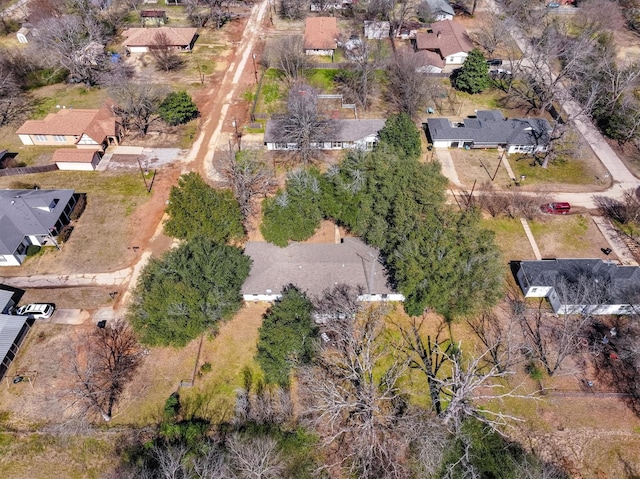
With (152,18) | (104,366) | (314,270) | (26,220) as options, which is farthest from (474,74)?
(152,18)

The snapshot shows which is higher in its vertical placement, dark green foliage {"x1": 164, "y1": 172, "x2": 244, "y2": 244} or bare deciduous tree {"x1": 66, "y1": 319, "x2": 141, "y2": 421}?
dark green foliage {"x1": 164, "y1": 172, "x2": 244, "y2": 244}

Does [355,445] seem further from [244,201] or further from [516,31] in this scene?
[516,31]

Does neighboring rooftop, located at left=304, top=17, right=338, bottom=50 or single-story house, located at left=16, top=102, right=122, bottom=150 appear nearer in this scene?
single-story house, located at left=16, top=102, right=122, bottom=150

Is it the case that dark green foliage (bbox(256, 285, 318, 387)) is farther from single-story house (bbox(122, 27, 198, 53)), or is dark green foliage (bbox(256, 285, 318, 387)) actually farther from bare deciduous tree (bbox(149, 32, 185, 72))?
single-story house (bbox(122, 27, 198, 53))

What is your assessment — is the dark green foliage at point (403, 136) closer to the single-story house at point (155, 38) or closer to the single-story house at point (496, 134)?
the single-story house at point (496, 134)

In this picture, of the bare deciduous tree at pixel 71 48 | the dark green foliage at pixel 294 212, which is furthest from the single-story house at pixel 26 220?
the bare deciduous tree at pixel 71 48

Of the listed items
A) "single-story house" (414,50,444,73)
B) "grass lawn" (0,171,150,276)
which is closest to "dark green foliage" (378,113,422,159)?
"single-story house" (414,50,444,73)

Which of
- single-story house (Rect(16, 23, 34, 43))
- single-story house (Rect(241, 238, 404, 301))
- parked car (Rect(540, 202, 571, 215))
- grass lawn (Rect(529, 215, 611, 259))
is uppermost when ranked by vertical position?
single-story house (Rect(16, 23, 34, 43))

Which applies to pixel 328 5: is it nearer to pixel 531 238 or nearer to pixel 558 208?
pixel 558 208
